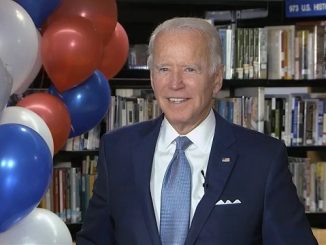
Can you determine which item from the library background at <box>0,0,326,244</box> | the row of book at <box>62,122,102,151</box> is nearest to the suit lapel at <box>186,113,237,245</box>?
the library background at <box>0,0,326,244</box>

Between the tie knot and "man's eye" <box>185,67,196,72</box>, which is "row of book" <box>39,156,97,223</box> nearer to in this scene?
the tie knot

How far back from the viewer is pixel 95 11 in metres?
2.07

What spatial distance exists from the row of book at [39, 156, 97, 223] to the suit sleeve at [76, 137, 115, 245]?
57.4 inches

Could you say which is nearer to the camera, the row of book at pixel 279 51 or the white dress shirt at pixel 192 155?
the white dress shirt at pixel 192 155

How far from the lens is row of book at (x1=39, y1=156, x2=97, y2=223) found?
289cm

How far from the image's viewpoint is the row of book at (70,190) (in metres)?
2.89

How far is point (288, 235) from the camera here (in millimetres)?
1343

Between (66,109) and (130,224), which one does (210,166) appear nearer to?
(130,224)

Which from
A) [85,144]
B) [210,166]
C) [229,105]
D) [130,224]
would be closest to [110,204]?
[130,224]

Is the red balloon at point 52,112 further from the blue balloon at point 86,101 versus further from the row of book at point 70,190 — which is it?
the row of book at point 70,190

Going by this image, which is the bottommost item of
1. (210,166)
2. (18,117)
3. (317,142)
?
(317,142)

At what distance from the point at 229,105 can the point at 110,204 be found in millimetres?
1744

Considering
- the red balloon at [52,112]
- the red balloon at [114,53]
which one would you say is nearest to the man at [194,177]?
the red balloon at [52,112]

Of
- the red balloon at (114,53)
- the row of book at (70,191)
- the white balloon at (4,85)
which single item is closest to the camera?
the white balloon at (4,85)
